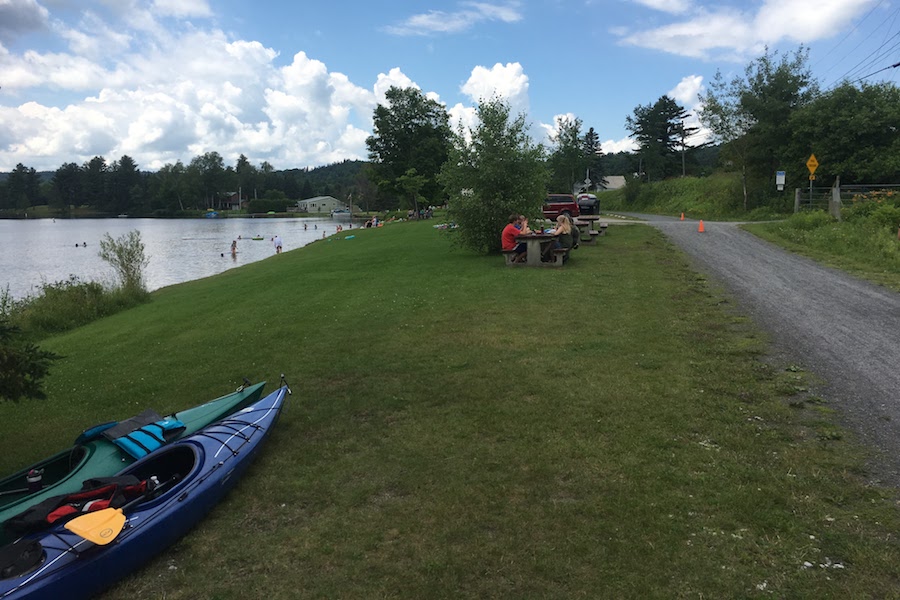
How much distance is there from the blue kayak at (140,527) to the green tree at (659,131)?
76.5m

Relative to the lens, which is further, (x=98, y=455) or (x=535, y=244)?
(x=535, y=244)

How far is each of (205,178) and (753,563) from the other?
16600 cm

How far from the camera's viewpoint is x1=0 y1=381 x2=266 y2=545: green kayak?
4.38 m

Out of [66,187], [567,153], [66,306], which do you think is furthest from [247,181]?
[66,306]

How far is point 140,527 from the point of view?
3.65 metres

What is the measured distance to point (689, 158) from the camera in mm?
77562

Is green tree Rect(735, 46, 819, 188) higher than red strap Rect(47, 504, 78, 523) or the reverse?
higher

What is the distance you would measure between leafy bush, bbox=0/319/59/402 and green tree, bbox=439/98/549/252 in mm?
14269

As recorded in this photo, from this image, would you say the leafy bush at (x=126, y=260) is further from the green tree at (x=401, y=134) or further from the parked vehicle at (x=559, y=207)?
the green tree at (x=401, y=134)

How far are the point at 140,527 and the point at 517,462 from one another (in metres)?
2.79

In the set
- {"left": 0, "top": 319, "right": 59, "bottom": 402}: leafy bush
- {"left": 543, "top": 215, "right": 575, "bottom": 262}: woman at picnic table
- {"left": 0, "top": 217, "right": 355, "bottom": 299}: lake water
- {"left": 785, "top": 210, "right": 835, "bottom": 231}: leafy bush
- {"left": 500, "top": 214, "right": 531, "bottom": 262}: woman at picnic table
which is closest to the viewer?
{"left": 0, "top": 319, "right": 59, "bottom": 402}: leafy bush

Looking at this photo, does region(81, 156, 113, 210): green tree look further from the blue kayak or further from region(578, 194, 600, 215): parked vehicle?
the blue kayak

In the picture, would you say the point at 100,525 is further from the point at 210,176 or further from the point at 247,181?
the point at 247,181

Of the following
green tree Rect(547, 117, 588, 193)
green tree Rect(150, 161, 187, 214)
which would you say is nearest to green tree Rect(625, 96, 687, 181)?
green tree Rect(547, 117, 588, 193)
